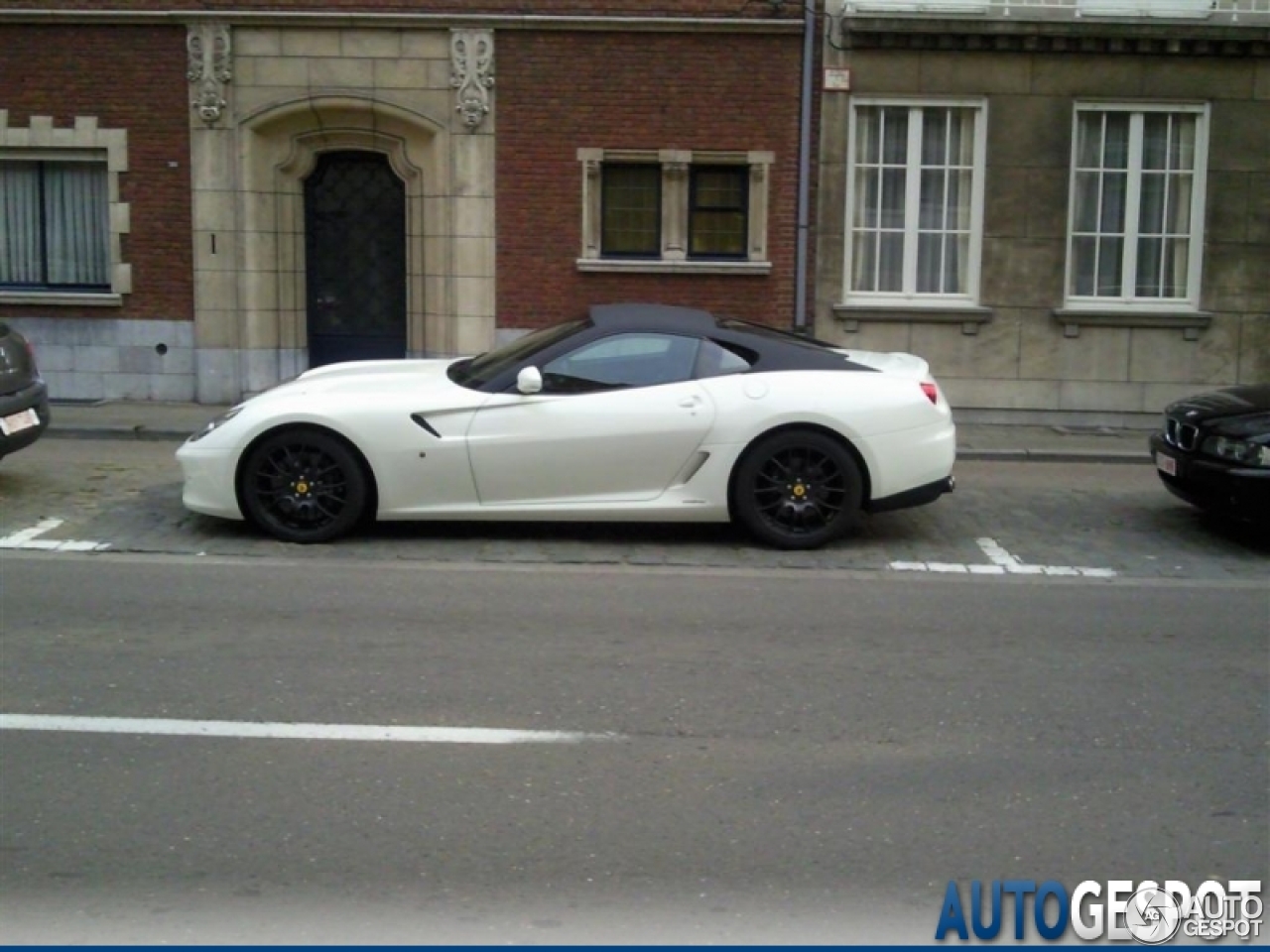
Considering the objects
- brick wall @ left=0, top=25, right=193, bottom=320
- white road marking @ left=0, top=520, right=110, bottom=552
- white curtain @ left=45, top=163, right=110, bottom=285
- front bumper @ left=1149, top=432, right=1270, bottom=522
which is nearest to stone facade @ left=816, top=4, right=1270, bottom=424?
front bumper @ left=1149, top=432, right=1270, bottom=522

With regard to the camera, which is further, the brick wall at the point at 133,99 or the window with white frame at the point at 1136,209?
the window with white frame at the point at 1136,209

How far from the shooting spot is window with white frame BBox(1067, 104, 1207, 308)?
15484mm

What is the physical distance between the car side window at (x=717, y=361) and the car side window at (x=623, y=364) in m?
0.04

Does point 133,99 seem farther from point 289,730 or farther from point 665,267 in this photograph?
point 289,730

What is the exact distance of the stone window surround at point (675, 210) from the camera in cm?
1541

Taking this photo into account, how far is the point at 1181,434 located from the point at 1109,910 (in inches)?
246

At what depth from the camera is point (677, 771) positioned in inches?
227

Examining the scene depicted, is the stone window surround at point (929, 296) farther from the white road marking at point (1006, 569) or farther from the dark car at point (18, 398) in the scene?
the dark car at point (18, 398)

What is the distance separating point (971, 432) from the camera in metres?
15.0

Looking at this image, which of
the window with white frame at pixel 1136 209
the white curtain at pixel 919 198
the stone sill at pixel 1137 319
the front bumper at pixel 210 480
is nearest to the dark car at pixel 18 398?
the front bumper at pixel 210 480

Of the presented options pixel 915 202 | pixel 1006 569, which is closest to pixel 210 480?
pixel 1006 569

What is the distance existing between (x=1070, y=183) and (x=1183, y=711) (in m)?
9.84

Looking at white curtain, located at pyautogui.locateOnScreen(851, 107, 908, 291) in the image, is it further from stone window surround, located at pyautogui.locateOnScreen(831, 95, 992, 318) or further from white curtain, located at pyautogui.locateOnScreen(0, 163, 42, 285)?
white curtain, located at pyautogui.locateOnScreen(0, 163, 42, 285)

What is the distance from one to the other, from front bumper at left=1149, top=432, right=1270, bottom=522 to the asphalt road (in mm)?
980
